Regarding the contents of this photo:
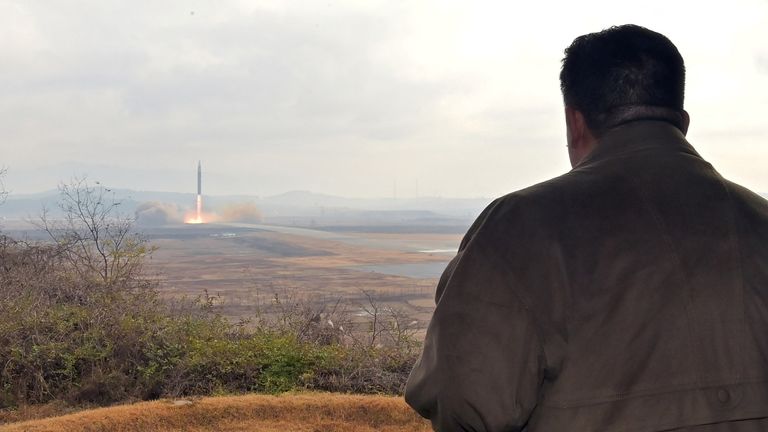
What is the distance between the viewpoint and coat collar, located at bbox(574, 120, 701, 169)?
1498 millimetres

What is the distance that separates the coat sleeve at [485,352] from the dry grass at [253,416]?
12.9 ft

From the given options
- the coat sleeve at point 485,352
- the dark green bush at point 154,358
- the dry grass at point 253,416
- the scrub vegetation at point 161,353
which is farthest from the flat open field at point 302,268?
the coat sleeve at point 485,352

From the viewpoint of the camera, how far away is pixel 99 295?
820cm

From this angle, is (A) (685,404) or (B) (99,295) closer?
(A) (685,404)

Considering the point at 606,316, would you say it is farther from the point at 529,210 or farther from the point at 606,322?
the point at 529,210

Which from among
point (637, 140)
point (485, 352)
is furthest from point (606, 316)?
point (637, 140)

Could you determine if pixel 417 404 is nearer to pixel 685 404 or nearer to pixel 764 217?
pixel 685 404

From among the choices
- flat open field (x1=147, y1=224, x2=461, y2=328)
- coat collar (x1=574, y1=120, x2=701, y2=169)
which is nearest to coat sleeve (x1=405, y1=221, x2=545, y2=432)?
coat collar (x1=574, y1=120, x2=701, y2=169)

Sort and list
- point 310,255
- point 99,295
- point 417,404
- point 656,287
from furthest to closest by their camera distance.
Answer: point 310,255, point 99,295, point 417,404, point 656,287

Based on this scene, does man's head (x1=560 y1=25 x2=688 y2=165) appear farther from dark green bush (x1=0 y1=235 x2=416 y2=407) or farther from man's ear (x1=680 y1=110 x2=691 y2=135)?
dark green bush (x1=0 y1=235 x2=416 y2=407)

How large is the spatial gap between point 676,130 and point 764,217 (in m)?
0.30

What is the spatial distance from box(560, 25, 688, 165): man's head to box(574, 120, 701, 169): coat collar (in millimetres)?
20

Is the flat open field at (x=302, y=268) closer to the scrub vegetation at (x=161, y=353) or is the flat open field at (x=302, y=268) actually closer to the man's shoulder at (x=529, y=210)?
the scrub vegetation at (x=161, y=353)

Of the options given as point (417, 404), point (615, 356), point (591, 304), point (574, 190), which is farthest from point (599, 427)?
point (574, 190)
